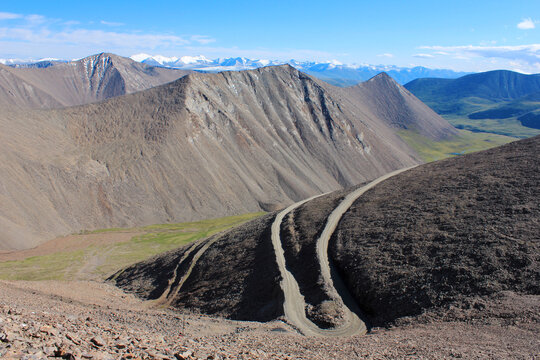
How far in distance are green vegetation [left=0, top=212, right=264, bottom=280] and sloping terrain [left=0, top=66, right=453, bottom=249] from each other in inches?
242

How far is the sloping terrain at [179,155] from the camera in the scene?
236ft

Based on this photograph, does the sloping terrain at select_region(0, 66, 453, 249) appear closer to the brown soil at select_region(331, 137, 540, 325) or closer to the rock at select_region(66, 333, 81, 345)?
the brown soil at select_region(331, 137, 540, 325)

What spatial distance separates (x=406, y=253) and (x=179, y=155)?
66.9m

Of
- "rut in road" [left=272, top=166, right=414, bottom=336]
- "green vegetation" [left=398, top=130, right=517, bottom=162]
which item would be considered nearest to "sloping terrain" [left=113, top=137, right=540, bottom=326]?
"rut in road" [left=272, top=166, right=414, bottom=336]

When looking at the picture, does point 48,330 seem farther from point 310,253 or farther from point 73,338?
point 310,253

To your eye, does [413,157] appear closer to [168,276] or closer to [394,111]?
[394,111]

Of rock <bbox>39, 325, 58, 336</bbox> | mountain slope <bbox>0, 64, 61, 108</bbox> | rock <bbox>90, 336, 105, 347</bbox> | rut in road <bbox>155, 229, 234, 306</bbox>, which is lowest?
rut in road <bbox>155, 229, 234, 306</bbox>

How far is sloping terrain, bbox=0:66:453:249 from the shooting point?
71.9 m

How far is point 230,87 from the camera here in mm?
119000

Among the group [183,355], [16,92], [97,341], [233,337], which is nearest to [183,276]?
[233,337]

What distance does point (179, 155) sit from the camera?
294 feet

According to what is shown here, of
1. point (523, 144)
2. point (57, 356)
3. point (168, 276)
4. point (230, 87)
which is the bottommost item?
point (168, 276)

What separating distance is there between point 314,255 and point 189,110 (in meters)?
72.8

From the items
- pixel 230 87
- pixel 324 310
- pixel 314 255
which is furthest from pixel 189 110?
pixel 324 310
